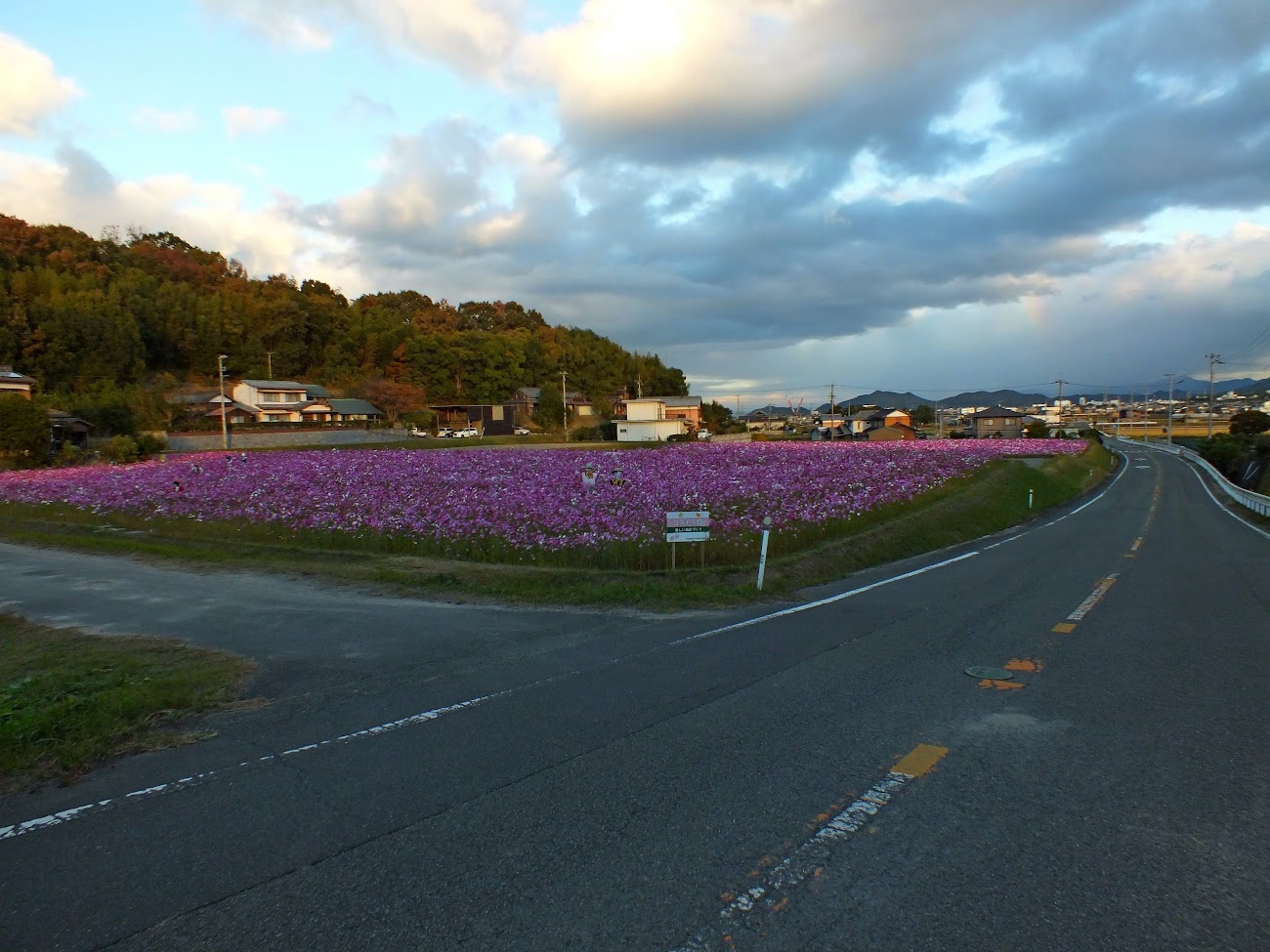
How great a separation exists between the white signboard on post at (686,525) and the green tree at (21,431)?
41561 mm

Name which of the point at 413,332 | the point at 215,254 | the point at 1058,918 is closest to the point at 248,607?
the point at 1058,918

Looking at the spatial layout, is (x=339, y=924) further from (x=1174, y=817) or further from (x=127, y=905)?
(x=1174, y=817)

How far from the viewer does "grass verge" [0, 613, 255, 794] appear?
531 cm

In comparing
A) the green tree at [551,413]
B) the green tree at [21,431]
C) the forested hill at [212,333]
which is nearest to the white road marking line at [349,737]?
the green tree at [21,431]

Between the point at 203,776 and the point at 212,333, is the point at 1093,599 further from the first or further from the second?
the point at 212,333

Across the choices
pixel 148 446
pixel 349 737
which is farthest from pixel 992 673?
pixel 148 446

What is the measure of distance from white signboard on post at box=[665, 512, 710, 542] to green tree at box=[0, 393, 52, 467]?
41.6m

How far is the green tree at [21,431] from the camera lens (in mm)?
39219

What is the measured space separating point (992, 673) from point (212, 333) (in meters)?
106

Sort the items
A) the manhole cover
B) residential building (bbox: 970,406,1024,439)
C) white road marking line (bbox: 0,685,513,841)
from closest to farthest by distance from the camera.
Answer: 1. white road marking line (bbox: 0,685,513,841)
2. the manhole cover
3. residential building (bbox: 970,406,1024,439)

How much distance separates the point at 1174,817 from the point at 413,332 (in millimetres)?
119432

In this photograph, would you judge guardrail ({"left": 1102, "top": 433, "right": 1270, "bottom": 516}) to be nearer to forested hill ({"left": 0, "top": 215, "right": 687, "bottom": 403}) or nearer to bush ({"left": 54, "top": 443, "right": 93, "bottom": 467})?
bush ({"left": 54, "top": 443, "right": 93, "bottom": 467})

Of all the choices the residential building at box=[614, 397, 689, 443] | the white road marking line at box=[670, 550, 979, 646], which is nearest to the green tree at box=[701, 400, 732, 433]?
the residential building at box=[614, 397, 689, 443]

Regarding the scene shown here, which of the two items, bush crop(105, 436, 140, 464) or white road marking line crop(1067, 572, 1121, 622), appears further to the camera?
bush crop(105, 436, 140, 464)
